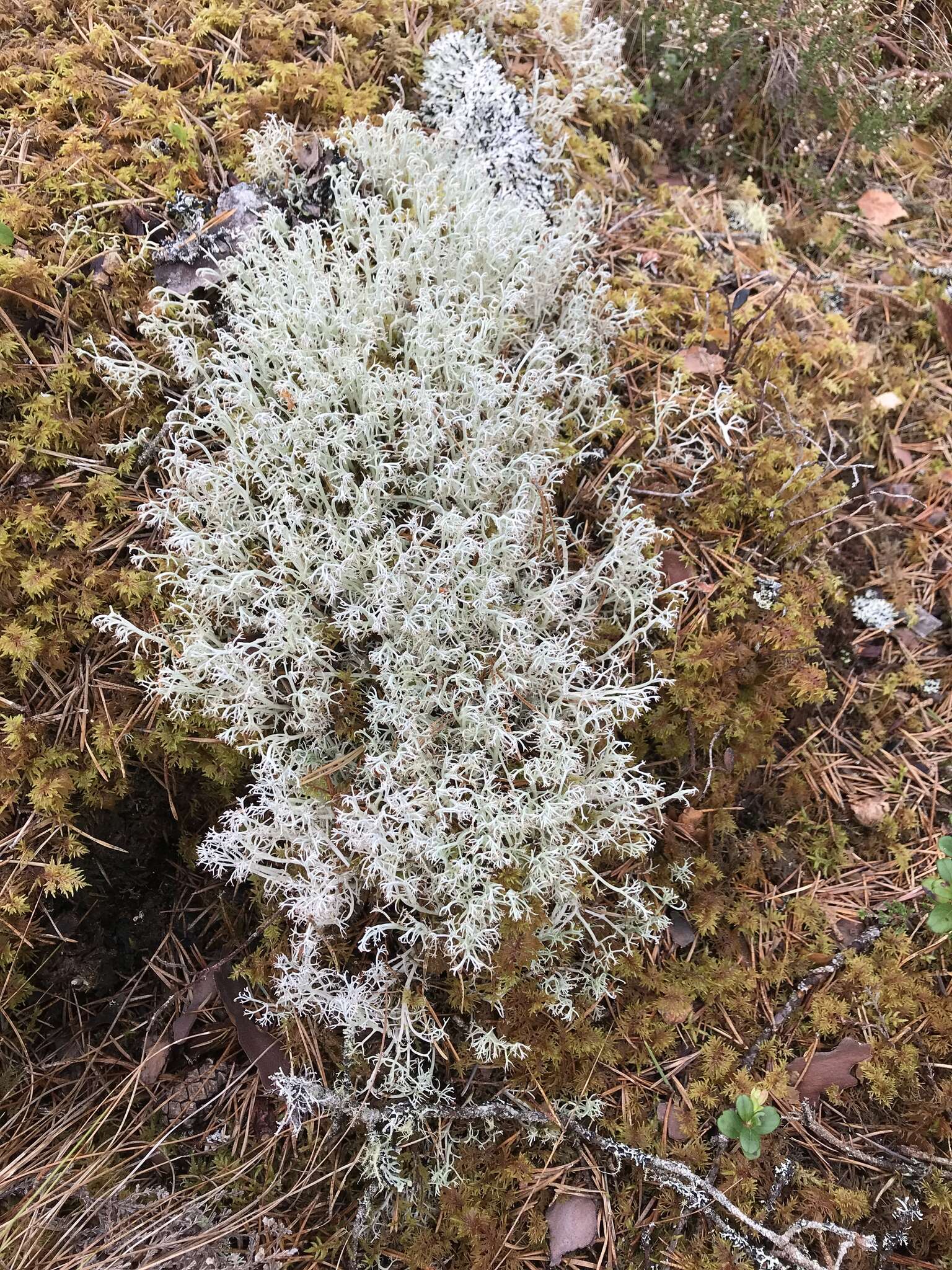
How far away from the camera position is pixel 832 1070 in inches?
92.3

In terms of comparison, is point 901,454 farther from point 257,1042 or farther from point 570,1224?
point 257,1042

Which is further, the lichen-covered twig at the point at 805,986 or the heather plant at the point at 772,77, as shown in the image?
the heather plant at the point at 772,77

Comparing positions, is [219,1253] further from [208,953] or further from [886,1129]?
[886,1129]

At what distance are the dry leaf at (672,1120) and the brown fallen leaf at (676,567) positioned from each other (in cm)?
158

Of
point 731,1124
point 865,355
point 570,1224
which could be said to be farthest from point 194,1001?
point 865,355

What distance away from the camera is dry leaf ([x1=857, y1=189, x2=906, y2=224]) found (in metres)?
3.78

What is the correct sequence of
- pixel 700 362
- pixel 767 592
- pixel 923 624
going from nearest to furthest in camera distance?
pixel 767 592 → pixel 700 362 → pixel 923 624

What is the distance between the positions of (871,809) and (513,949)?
1428 millimetres

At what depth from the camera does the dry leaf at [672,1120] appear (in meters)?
2.26

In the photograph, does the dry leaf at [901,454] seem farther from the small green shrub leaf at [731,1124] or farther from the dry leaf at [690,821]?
the small green shrub leaf at [731,1124]

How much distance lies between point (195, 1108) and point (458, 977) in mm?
945

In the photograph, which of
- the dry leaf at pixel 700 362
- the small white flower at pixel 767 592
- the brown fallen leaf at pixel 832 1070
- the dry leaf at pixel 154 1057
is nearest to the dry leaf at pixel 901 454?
the dry leaf at pixel 700 362

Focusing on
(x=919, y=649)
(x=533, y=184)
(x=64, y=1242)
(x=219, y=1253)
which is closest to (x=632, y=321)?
(x=533, y=184)

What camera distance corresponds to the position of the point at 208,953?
259cm
